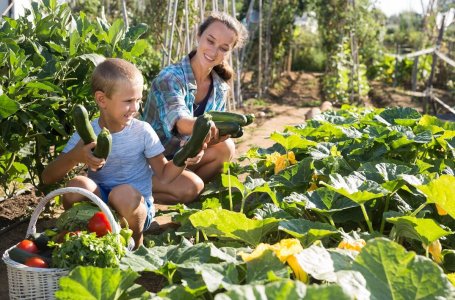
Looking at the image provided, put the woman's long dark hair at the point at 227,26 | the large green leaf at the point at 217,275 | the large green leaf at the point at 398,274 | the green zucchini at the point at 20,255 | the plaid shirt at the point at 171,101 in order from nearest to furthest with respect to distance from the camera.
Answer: the large green leaf at the point at 398,274
the large green leaf at the point at 217,275
the green zucchini at the point at 20,255
the plaid shirt at the point at 171,101
the woman's long dark hair at the point at 227,26

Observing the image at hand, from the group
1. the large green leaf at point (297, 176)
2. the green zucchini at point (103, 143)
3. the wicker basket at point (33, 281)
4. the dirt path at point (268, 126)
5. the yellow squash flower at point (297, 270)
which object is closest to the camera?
the yellow squash flower at point (297, 270)

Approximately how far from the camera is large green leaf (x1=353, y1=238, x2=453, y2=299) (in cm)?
204

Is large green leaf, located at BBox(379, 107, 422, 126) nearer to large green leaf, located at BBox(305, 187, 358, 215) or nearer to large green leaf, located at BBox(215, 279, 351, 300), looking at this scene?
large green leaf, located at BBox(305, 187, 358, 215)

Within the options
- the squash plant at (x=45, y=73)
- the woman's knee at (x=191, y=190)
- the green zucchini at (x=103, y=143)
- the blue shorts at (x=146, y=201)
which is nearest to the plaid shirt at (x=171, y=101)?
the squash plant at (x=45, y=73)

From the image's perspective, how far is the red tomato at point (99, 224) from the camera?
282 centimetres

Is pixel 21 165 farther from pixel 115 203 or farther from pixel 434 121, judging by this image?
pixel 434 121

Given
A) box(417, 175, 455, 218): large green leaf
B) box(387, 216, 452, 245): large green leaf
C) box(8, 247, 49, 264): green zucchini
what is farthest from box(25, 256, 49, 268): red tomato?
box(417, 175, 455, 218): large green leaf

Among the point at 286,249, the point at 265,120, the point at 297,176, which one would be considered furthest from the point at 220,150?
the point at 265,120

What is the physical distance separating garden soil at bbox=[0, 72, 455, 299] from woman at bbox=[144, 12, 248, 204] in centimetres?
30

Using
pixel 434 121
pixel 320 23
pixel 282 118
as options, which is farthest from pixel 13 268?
pixel 320 23

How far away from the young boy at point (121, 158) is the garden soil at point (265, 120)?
1.25ft

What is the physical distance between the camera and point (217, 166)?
4527 mm

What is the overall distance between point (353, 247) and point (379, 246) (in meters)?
0.44

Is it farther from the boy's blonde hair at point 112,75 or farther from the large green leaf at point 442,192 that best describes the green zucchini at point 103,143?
the large green leaf at point 442,192
